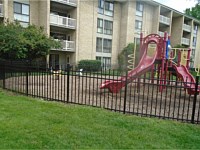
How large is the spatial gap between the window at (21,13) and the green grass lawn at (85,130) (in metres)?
17.8

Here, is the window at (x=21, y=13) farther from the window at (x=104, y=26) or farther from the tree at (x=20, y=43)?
the window at (x=104, y=26)

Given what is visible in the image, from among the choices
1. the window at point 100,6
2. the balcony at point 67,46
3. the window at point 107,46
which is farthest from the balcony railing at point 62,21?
the window at point 107,46

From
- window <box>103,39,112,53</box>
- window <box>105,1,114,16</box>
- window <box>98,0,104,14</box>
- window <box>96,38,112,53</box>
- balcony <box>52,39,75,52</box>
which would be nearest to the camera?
balcony <box>52,39,75,52</box>

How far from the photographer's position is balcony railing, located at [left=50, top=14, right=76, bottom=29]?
23.0 meters

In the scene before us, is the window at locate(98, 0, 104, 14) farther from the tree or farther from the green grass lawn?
the green grass lawn

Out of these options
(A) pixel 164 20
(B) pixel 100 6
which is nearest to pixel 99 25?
(B) pixel 100 6

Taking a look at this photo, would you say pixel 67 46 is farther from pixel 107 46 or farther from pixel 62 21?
pixel 107 46

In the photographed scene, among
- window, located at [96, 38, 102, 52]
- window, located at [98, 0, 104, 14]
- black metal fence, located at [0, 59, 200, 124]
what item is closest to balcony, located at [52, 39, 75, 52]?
window, located at [96, 38, 102, 52]

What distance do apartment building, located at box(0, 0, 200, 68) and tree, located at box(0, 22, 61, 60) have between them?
131 inches

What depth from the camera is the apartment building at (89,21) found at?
22.6 metres

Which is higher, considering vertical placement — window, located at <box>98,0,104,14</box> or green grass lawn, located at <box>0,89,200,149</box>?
window, located at <box>98,0,104,14</box>

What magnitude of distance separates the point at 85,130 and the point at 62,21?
20.8 metres

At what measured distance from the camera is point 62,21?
78.1ft

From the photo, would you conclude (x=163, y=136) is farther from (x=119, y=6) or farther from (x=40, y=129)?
(x=119, y=6)
